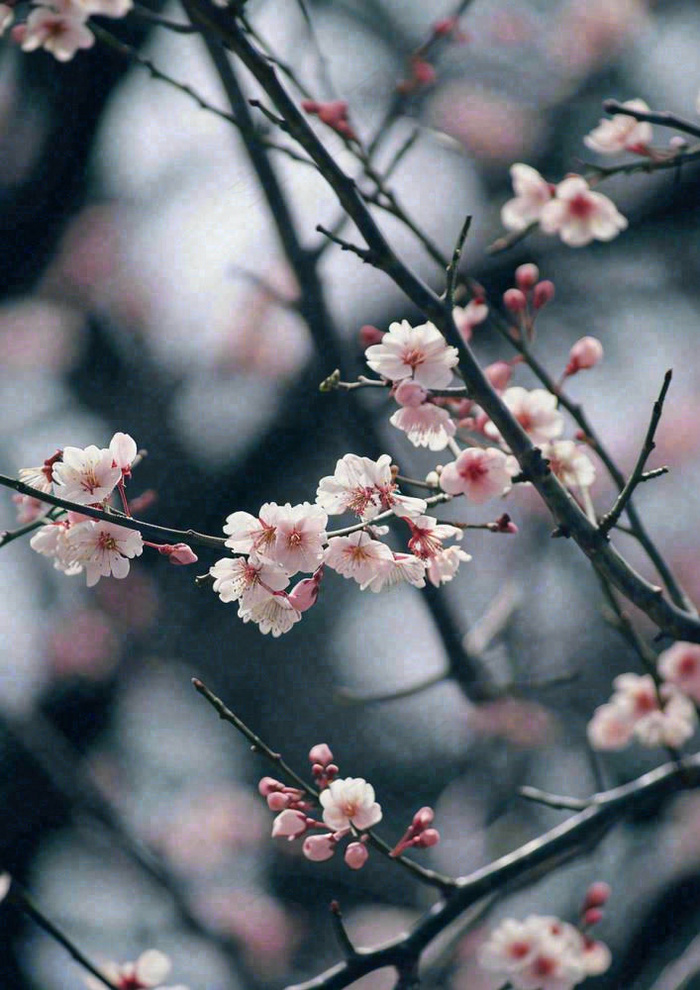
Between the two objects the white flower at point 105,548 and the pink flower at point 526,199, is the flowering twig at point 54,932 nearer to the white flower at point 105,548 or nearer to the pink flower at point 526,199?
the white flower at point 105,548

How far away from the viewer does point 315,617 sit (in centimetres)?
364

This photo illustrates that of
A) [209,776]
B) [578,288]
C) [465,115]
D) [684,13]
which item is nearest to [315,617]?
[209,776]

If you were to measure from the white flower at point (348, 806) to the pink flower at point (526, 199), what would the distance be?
3.66 ft

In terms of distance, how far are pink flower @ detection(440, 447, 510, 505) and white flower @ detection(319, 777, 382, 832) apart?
379 millimetres

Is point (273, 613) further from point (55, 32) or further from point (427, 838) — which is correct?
point (55, 32)

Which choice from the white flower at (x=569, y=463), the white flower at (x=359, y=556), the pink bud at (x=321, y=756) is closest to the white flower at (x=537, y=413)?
the white flower at (x=569, y=463)

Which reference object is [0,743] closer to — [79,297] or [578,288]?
[79,297]

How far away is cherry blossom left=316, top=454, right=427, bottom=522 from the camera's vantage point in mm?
860

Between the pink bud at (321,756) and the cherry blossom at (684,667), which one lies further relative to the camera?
the cherry blossom at (684,667)

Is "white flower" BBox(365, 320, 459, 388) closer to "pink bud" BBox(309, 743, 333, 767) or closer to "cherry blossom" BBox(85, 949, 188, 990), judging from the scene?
"pink bud" BBox(309, 743, 333, 767)

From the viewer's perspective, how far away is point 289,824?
0.99 metres

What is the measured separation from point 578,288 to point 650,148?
8.86ft

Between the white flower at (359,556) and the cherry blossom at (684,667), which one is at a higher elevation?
the white flower at (359,556)

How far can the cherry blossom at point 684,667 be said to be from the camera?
2.00 meters
